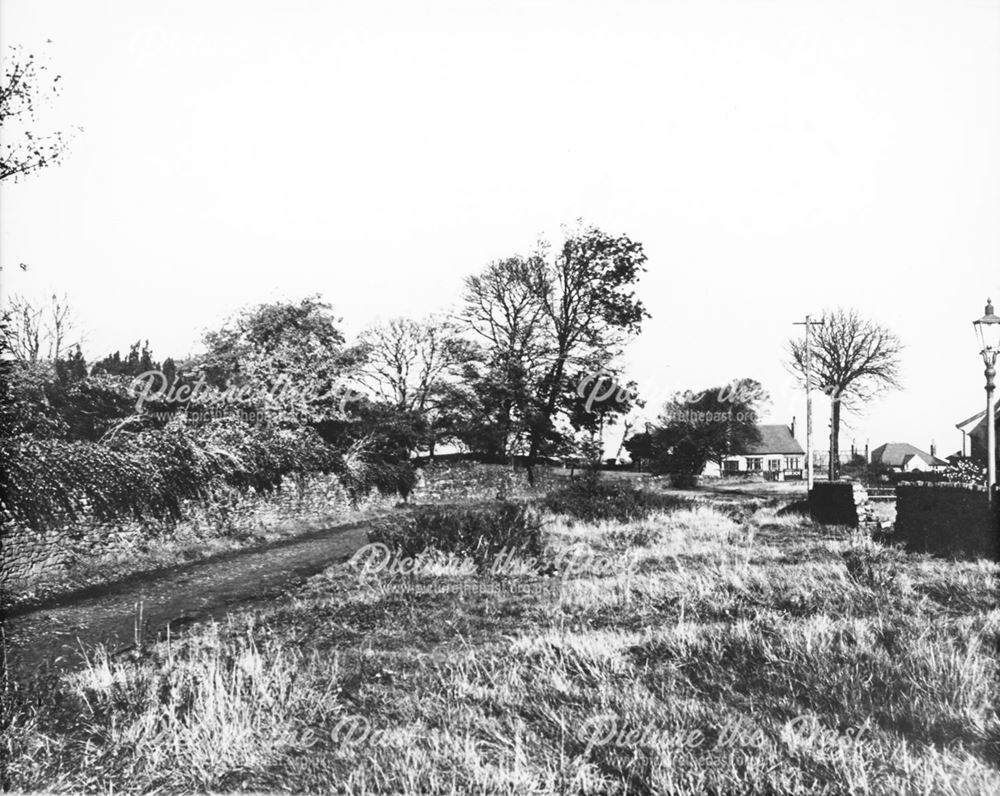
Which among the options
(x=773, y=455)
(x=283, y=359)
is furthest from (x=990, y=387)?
(x=773, y=455)

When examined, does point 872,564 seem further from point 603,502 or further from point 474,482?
point 474,482

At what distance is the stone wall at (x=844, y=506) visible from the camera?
1625 cm

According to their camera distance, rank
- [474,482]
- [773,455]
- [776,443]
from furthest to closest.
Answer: [776,443], [773,455], [474,482]

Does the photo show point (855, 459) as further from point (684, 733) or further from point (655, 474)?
point (684, 733)

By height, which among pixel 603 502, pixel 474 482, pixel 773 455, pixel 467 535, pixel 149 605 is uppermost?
pixel 773 455

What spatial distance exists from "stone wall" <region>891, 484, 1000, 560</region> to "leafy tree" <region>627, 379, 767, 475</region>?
3243 centimetres

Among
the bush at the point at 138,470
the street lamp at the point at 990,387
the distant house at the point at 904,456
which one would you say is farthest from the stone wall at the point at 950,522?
the distant house at the point at 904,456

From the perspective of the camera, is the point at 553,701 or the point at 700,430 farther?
the point at 700,430

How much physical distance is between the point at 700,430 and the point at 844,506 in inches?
1189

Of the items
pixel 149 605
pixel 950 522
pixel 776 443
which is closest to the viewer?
pixel 149 605

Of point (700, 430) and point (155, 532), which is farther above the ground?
point (700, 430)

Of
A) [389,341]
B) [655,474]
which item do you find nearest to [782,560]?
[389,341]

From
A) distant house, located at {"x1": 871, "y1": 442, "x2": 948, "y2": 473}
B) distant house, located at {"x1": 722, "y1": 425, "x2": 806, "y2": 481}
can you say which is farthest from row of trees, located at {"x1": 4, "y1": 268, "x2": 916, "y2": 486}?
distant house, located at {"x1": 871, "y1": 442, "x2": 948, "y2": 473}

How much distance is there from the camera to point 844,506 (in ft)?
54.9
